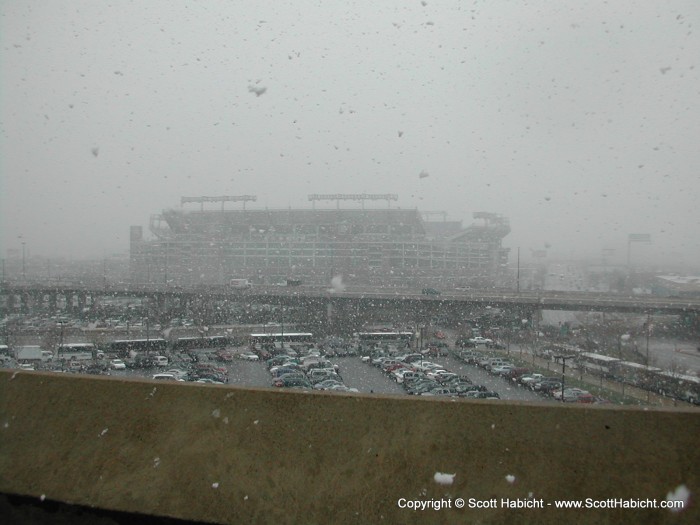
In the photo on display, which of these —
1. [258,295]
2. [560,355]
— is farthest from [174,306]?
[560,355]

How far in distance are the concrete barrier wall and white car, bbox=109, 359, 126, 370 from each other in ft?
5.30

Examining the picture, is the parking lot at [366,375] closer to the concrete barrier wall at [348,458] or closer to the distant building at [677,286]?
the concrete barrier wall at [348,458]

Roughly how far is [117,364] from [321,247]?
20.0ft

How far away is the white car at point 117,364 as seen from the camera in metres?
4.73

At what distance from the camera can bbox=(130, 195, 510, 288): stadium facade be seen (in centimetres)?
895

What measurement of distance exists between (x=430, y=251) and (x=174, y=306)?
5.49 metres

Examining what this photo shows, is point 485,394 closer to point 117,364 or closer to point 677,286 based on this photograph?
point 117,364

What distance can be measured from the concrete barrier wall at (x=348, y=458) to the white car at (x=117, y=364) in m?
1.62

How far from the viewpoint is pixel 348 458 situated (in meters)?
2.62

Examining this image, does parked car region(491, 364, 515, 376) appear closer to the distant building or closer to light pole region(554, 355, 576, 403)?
light pole region(554, 355, 576, 403)

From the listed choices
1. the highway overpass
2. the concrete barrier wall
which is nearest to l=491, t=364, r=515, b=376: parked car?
the concrete barrier wall

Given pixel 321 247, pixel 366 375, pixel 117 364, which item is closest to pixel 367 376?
pixel 366 375

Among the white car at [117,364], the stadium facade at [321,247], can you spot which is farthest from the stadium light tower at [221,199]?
the white car at [117,364]

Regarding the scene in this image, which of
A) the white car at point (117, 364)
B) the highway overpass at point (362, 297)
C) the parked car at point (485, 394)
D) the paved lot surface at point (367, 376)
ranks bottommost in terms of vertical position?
the paved lot surface at point (367, 376)
